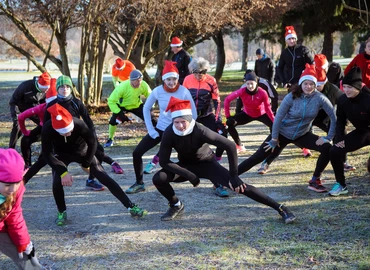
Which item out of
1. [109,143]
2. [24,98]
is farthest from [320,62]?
[24,98]

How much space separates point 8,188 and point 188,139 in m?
2.19

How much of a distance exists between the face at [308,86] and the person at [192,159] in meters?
1.71

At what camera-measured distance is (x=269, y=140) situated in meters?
6.48

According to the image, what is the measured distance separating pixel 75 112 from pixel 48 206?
137 centimetres

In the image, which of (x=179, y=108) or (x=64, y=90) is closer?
(x=179, y=108)

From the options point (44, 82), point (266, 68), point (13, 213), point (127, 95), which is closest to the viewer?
point (13, 213)

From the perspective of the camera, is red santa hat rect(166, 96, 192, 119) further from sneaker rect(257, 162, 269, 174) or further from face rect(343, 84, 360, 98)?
sneaker rect(257, 162, 269, 174)

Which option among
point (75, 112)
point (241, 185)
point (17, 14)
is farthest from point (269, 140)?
point (17, 14)

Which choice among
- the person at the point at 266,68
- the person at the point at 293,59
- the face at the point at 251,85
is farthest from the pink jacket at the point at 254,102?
the person at the point at 266,68

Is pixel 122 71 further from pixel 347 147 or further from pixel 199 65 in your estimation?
pixel 347 147

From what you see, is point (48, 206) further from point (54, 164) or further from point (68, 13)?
point (68, 13)

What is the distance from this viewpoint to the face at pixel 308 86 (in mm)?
6107

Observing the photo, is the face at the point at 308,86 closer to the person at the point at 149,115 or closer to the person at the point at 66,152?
the person at the point at 149,115

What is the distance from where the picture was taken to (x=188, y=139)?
16.9 ft
